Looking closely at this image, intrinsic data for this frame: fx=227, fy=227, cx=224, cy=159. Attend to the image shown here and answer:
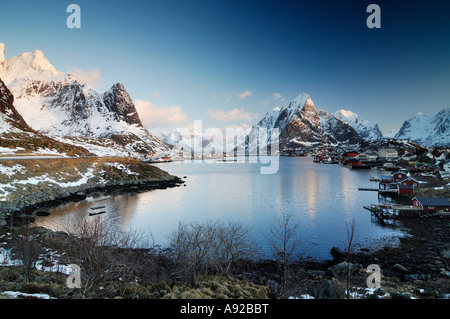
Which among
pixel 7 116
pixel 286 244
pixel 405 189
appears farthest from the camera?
pixel 7 116

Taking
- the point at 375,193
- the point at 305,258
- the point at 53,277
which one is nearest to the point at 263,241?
the point at 305,258

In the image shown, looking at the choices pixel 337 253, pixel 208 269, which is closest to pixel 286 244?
pixel 337 253

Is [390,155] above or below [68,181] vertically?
above

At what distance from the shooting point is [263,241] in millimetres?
25750

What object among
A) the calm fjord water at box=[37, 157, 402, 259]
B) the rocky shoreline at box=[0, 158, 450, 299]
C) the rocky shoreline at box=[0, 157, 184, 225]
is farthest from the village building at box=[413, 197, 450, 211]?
the rocky shoreline at box=[0, 157, 184, 225]

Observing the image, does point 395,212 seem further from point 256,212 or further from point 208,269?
point 208,269

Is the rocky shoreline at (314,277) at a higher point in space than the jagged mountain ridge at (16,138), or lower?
lower

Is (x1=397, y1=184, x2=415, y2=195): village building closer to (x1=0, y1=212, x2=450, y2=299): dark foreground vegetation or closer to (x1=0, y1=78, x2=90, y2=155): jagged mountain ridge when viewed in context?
(x1=0, y1=212, x2=450, y2=299): dark foreground vegetation

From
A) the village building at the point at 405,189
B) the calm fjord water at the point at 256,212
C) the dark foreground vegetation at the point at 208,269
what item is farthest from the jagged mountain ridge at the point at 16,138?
the village building at the point at 405,189

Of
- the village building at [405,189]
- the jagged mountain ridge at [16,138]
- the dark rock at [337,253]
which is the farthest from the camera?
the jagged mountain ridge at [16,138]

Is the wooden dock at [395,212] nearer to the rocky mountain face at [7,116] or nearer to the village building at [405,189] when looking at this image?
the village building at [405,189]

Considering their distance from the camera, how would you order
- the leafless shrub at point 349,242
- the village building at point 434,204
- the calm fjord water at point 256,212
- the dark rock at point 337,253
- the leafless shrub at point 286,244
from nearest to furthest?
the leafless shrub at point 349,242, the leafless shrub at point 286,244, the dark rock at point 337,253, the calm fjord water at point 256,212, the village building at point 434,204
